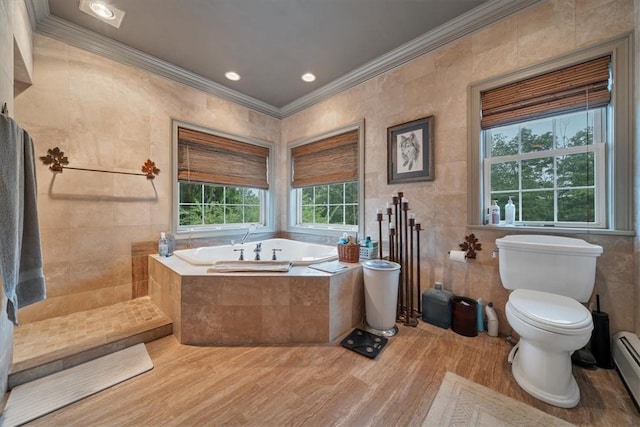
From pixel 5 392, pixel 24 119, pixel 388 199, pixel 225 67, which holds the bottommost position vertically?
pixel 5 392

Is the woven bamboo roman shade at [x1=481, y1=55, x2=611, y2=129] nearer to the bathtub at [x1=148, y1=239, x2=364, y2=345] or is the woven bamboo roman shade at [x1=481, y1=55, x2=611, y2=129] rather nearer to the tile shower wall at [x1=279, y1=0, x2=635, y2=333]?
the tile shower wall at [x1=279, y1=0, x2=635, y2=333]

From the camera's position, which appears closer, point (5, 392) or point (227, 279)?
point (5, 392)

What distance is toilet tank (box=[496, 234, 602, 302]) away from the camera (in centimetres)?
149

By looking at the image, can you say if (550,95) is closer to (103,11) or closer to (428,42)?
(428,42)

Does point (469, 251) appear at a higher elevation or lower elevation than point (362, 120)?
lower

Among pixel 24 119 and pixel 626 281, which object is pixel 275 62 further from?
pixel 626 281

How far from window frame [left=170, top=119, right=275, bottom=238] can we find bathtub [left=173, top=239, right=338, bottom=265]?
0.87ft

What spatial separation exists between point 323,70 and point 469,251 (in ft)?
7.72

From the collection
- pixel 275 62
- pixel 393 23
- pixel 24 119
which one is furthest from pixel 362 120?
pixel 24 119

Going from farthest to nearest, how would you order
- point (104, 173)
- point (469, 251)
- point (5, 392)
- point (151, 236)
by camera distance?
point (151, 236), point (104, 173), point (469, 251), point (5, 392)

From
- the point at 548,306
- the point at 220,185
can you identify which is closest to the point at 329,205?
the point at 220,185

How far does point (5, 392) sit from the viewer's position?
1346 millimetres

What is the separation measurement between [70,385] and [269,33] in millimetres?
2890

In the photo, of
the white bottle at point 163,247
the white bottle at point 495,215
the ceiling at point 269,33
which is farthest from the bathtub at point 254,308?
the ceiling at point 269,33
